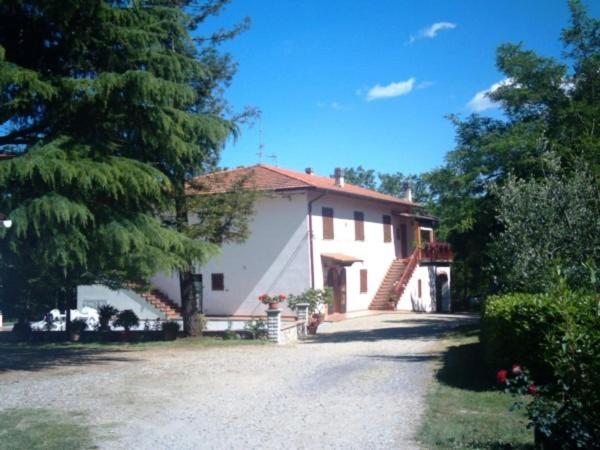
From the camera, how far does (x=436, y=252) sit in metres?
36.5

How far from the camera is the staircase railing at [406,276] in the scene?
33.2 metres

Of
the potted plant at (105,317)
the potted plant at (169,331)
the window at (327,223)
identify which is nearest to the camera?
the potted plant at (169,331)

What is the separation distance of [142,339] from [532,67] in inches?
599

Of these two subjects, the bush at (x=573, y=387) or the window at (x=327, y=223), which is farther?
the window at (x=327, y=223)

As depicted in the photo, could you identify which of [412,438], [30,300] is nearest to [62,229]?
[412,438]

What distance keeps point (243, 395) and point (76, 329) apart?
13889 millimetres

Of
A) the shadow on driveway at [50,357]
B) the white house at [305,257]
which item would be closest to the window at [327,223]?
the white house at [305,257]

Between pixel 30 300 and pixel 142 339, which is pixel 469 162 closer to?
pixel 142 339

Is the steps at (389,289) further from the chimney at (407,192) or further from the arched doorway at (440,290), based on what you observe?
the chimney at (407,192)

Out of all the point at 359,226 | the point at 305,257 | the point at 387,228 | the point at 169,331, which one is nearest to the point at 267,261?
the point at 305,257

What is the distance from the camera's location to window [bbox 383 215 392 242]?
34.7 meters

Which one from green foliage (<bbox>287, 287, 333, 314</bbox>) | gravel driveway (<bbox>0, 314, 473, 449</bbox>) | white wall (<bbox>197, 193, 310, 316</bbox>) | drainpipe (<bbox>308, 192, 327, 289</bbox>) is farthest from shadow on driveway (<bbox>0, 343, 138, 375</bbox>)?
drainpipe (<bbox>308, 192, 327, 289</bbox>)

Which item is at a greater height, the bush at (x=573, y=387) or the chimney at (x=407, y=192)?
the chimney at (x=407, y=192)

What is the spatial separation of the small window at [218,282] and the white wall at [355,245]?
452 cm
